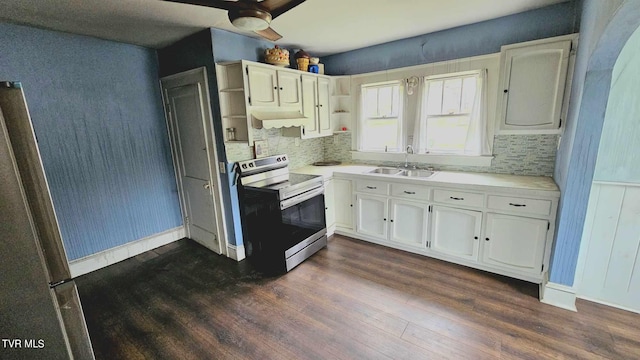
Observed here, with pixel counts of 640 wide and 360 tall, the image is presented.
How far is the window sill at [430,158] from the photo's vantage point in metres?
2.96

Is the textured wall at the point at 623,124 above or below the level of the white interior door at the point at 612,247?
above

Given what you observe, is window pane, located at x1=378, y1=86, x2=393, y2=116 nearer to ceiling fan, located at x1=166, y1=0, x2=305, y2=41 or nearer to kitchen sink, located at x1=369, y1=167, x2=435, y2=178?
kitchen sink, located at x1=369, y1=167, x2=435, y2=178

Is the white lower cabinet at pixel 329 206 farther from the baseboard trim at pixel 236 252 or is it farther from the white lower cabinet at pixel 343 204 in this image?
the baseboard trim at pixel 236 252

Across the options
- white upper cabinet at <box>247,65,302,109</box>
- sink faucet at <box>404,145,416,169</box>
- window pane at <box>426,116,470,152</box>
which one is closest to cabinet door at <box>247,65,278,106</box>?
white upper cabinet at <box>247,65,302,109</box>

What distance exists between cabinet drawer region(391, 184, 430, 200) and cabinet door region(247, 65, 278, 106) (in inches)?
63.0

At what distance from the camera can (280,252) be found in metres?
2.73

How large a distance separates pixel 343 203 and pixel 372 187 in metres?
0.49

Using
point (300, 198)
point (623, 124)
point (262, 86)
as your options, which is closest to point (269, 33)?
point (262, 86)

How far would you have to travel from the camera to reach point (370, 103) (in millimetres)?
3682

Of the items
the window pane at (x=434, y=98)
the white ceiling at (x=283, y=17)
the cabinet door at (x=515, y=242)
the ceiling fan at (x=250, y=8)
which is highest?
the white ceiling at (x=283, y=17)

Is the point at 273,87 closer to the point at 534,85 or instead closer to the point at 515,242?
the point at 534,85

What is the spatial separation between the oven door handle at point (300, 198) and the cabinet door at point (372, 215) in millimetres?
525

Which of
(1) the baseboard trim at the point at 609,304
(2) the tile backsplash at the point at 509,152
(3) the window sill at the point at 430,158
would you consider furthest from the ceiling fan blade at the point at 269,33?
(1) the baseboard trim at the point at 609,304

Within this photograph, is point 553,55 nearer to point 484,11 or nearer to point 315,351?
point 484,11
